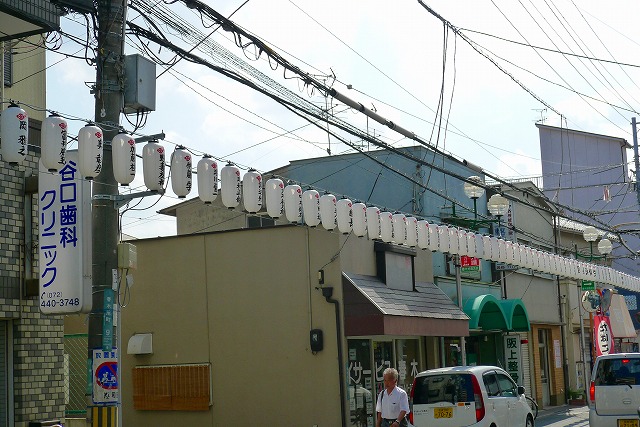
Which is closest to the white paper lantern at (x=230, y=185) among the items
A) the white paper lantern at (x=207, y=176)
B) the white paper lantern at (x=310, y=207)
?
the white paper lantern at (x=207, y=176)

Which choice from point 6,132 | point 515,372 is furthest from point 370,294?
point 515,372

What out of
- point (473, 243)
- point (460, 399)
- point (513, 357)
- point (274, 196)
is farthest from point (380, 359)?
point (513, 357)

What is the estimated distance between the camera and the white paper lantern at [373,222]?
1942 cm

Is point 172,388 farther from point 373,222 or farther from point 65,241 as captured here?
point 65,241

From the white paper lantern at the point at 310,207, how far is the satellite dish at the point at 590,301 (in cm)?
1885

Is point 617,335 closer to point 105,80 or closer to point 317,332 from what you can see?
point 317,332

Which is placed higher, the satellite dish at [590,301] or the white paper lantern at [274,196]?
the white paper lantern at [274,196]

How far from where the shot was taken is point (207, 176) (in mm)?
13805

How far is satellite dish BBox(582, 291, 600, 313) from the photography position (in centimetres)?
3309

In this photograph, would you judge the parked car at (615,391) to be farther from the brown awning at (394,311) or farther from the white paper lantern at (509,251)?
the white paper lantern at (509,251)

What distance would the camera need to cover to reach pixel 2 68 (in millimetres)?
13789

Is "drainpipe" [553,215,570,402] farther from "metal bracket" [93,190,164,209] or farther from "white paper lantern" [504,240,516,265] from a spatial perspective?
"metal bracket" [93,190,164,209]

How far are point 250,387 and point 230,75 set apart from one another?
30.2ft

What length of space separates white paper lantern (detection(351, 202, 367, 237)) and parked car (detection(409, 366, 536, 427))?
12.4 feet
